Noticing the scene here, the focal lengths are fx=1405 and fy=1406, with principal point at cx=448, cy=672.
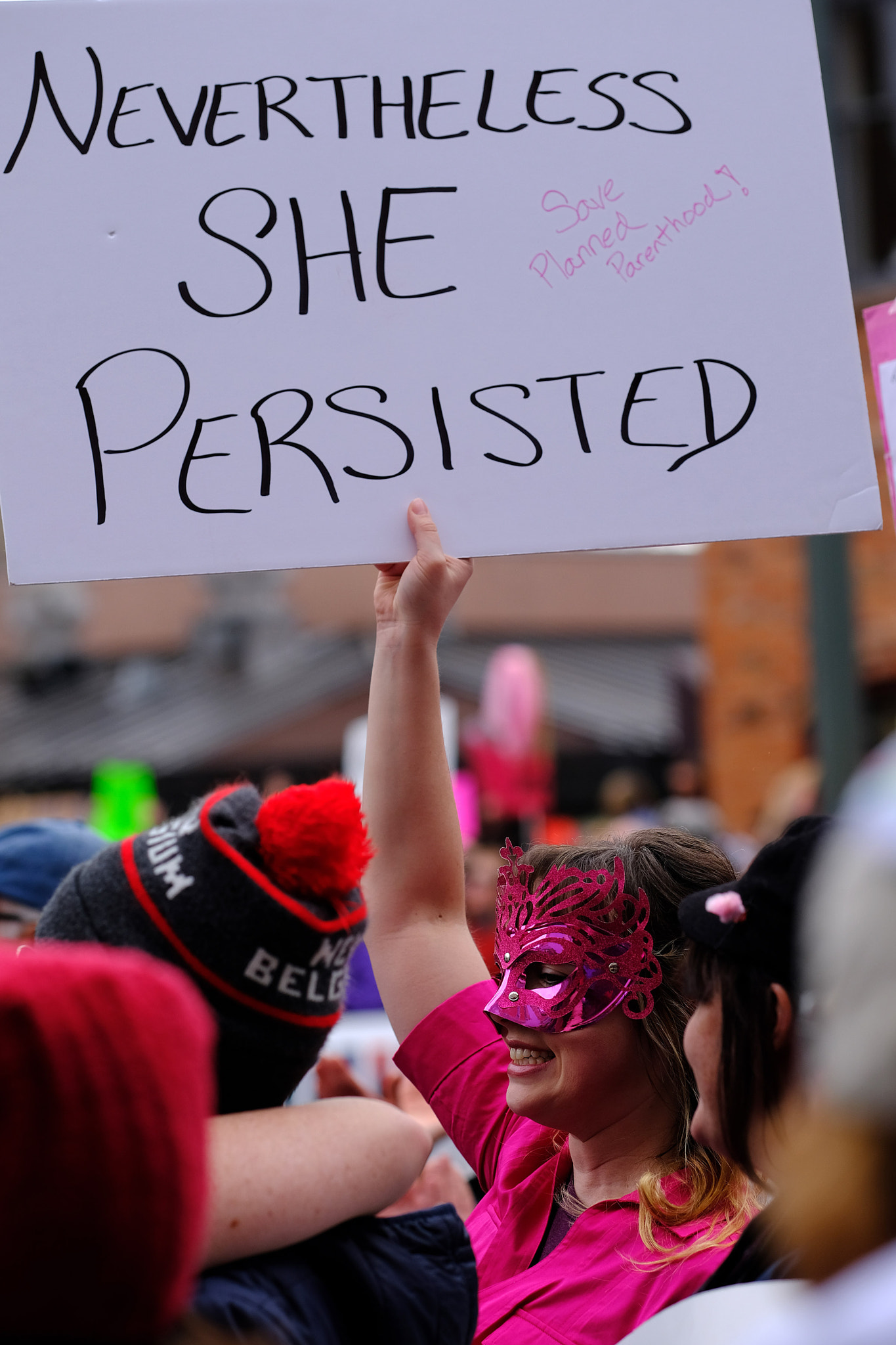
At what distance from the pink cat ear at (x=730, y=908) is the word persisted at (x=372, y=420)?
70 cm

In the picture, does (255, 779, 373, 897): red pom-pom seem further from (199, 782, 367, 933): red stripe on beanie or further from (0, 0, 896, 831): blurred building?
(0, 0, 896, 831): blurred building

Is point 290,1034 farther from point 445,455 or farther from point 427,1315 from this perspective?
point 445,455

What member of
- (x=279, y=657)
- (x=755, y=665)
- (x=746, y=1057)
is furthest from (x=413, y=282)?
(x=279, y=657)

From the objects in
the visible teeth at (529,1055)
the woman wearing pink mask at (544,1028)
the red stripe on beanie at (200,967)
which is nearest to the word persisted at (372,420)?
the woman wearing pink mask at (544,1028)

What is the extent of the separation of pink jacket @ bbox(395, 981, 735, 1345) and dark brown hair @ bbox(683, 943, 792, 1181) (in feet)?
0.95

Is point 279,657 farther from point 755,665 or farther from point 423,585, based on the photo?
point 423,585

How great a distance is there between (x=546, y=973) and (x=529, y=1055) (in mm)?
98

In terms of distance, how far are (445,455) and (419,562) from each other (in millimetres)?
138

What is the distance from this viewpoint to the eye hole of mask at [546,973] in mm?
1640

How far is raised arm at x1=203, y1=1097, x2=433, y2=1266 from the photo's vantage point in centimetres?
108

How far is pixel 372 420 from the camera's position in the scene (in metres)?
1.72

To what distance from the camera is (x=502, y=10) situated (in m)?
1.79

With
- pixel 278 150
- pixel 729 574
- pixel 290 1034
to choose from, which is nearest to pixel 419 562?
pixel 278 150

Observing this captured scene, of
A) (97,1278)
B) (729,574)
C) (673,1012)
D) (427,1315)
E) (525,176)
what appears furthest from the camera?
(729,574)
